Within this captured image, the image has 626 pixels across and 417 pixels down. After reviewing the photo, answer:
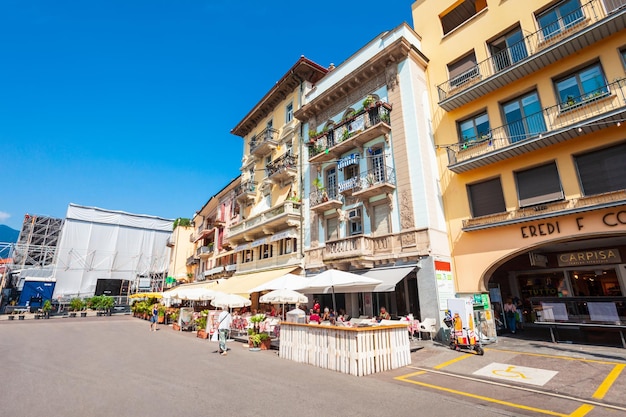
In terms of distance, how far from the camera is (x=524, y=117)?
13.4 meters

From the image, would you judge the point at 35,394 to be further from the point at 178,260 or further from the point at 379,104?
the point at 178,260

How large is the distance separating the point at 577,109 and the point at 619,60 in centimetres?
208

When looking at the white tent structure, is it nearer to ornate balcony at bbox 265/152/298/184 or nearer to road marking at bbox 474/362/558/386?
ornate balcony at bbox 265/152/298/184

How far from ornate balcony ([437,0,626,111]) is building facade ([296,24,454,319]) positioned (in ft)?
6.89

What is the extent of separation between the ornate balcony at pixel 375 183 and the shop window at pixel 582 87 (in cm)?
769

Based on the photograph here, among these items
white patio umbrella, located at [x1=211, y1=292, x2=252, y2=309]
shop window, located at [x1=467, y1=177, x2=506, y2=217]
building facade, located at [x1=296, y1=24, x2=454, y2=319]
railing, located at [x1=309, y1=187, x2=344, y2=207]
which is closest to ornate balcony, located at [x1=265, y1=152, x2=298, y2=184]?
building facade, located at [x1=296, y1=24, x2=454, y2=319]

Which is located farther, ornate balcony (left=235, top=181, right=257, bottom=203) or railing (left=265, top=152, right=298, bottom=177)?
ornate balcony (left=235, top=181, right=257, bottom=203)

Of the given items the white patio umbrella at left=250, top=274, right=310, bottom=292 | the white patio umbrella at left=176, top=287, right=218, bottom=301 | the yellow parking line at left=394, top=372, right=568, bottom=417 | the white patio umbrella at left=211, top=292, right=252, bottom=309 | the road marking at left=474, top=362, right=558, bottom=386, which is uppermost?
the white patio umbrella at left=250, top=274, right=310, bottom=292

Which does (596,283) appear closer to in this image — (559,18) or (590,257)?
(590,257)

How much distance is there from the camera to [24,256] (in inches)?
1721

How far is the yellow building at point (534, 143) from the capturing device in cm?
1146

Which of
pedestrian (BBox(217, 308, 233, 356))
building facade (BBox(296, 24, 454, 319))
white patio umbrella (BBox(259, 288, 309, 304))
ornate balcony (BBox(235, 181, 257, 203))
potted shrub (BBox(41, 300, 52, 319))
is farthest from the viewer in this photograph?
potted shrub (BBox(41, 300, 52, 319))

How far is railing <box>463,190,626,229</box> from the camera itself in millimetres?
10973

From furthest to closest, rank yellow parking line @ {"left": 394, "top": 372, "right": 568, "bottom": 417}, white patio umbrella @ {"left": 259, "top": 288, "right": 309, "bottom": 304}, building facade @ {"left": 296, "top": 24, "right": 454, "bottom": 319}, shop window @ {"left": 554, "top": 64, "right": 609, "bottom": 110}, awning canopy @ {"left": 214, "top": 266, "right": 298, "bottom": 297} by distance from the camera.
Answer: awning canopy @ {"left": 214, "top": 266, "right": 298, "bottom": 297} → building facade @ {"left": 296, "top": 24, "right": 454, "bottom": 319} → white patio umbrella @ {"left": 259, "top": 288, "right": 309, "bottom": 304} → shop window @ {"left": 554, "top": 64, "right": 609, "bottom": 110} → yellow parking line @ {"left": 394, "top": 372, "right": 568, "bottom": 417}
